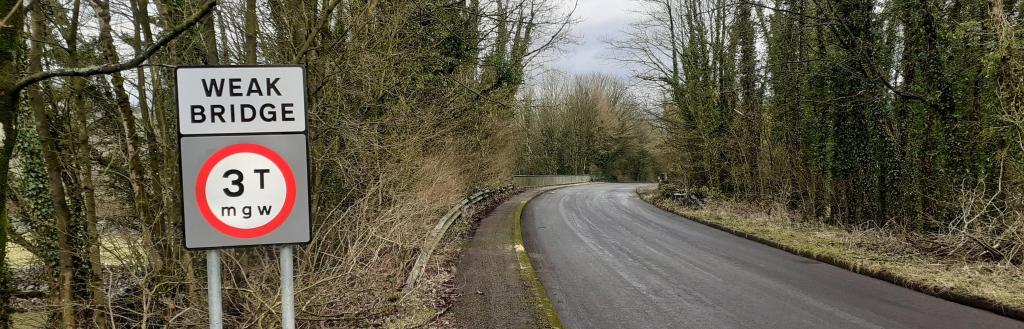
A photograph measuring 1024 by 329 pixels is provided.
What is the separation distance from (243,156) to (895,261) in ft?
32.0

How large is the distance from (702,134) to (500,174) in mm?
9620

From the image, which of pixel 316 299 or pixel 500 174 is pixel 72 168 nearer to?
pixel 316 299

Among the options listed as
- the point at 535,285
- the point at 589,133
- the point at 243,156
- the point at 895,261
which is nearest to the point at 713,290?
the point at 535,285

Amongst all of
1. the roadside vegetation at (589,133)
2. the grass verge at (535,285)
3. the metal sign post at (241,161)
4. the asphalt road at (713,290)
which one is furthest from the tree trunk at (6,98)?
the roadside vegetation at (589,133)

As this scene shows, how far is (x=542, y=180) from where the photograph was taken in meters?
42.8

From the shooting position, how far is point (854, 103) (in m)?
13.2

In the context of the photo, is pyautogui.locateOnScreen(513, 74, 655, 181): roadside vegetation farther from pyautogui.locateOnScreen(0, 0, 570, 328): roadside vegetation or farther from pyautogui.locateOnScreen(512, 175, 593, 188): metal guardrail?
pyautogui.locateOnScreen(0, 0, 570, 328): roadside vegetation

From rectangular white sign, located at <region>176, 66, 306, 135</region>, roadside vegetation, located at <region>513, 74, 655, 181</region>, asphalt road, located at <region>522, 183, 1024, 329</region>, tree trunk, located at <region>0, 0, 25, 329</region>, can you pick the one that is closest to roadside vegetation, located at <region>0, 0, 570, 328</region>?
Result: tree trunk, located at <region>0, 0, 25, 329</region>

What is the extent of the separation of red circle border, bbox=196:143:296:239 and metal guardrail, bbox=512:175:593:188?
30488 millimetres

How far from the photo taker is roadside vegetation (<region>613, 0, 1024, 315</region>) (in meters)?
8.41

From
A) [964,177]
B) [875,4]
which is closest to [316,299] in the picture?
[964,177]

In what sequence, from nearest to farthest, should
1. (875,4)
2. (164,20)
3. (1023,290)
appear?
(164,20) → (1023,290) → (875,4)

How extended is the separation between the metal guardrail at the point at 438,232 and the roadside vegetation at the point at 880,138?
6711 mm

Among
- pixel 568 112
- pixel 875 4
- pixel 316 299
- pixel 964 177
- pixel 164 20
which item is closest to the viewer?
pixel 316 299
